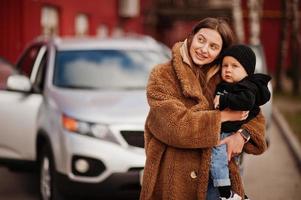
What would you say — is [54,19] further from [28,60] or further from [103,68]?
[103,68]

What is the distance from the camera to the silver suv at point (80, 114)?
17.4ft

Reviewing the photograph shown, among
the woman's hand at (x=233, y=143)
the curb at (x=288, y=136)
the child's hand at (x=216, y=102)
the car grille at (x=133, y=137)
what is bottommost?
the curb at (x=288, y=136)

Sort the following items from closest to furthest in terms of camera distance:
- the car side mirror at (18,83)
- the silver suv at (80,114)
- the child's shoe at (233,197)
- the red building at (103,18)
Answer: the child's shoe at (233,197) → the silver suv at (80,114) → the car side mirror at (18,83) → the red building at (103,18)

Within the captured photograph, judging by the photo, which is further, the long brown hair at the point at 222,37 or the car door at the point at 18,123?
the car door at the point at 18,123

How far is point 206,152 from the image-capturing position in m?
2.90

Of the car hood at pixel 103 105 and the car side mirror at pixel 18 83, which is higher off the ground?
the car side mirror at pixel 18 83

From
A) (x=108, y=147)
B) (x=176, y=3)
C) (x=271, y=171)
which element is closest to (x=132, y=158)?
(x=108, y=147)

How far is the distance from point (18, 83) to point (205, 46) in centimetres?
366

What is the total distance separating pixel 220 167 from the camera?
291cm

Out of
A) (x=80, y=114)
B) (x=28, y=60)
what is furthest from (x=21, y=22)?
(x=80, y=114)

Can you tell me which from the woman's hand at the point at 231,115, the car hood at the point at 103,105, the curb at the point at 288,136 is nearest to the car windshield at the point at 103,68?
the car hood at the point at 103,105

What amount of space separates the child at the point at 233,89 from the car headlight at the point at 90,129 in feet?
8.38

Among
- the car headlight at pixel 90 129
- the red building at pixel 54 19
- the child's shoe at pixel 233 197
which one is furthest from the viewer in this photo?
the red building at pixel 54 19

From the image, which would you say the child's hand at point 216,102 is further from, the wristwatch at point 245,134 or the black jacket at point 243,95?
the wristwatch at point 245,134
